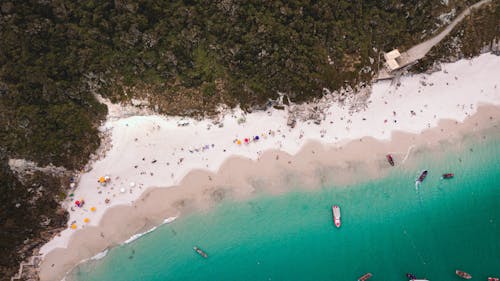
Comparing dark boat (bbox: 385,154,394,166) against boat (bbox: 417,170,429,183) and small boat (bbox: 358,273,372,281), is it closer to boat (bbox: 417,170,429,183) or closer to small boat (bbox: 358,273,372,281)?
boat (bbox: 417,170,429,183)

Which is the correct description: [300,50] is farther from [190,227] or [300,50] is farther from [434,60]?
[190,227]

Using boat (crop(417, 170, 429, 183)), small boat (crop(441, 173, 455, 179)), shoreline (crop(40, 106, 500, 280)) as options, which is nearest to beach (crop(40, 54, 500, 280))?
shoreline (crop(40, 106, 500, 280))

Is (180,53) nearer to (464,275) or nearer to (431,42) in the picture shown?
(431,42)

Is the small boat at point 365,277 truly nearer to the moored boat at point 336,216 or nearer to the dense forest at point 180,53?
the moored boat at point 336,216

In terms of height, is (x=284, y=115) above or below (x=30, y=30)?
below

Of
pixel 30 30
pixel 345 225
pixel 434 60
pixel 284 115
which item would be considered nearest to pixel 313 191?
pixel 345 225

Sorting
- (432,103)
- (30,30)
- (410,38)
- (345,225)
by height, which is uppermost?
(30,30)
